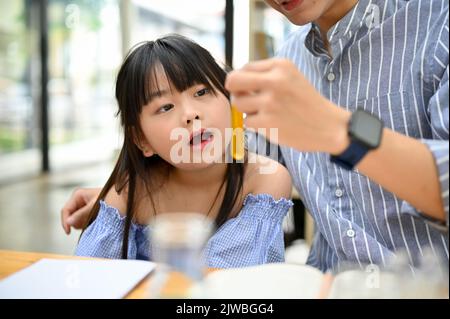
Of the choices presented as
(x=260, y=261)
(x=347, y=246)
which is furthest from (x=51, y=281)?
(x=347, y=246)

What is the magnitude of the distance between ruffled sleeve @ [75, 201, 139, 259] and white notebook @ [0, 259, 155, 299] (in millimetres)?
231

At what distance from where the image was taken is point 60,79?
19.3 feet

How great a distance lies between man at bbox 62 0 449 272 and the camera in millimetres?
635

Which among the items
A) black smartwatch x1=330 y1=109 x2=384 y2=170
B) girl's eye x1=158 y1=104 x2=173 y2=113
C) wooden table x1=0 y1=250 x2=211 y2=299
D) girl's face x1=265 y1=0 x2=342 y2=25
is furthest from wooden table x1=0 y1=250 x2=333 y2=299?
girl's face x1=265 y1=0 x2=342 y2=25

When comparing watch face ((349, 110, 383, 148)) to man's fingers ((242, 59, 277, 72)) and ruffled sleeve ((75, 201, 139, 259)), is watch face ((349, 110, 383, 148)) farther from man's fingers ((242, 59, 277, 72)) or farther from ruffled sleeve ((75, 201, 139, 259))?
ruffled sleeve ((75, 201, 139, 259))

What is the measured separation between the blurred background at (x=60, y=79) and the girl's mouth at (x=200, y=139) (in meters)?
3.43

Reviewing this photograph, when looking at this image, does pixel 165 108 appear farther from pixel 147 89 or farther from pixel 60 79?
pixel 60 79

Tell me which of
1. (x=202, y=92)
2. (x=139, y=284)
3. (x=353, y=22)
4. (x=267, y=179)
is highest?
(x=353, y=22)

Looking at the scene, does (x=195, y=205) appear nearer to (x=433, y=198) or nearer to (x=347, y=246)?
(x=347, y=246)

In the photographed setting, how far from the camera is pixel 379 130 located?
0.66m

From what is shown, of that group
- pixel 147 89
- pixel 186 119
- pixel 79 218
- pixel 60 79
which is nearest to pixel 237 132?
pixel 186 119

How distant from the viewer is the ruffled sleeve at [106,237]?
1.07m

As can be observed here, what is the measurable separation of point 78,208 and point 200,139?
1.51 feet

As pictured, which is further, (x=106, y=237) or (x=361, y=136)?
(x=106, y=237)
